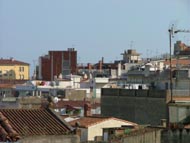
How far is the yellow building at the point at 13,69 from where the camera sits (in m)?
146

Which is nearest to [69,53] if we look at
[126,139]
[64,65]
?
[64,65]

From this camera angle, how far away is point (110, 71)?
119 metres

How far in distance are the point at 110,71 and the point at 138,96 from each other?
73.1 meters

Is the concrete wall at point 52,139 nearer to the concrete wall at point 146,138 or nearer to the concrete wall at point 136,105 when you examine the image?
the concrete wall at point 146,138

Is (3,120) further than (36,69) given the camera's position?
No

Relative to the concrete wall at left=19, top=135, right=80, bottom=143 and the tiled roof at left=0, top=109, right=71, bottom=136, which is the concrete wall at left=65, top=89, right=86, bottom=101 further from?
the concrete wall at left=19, top=135, right=80, bottom=143

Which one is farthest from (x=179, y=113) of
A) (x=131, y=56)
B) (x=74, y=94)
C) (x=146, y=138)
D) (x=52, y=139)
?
(x=131, y=56)

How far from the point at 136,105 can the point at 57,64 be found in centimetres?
8525

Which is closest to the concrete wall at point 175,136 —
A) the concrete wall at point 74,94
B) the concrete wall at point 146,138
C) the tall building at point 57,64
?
the concrete wall at point 146,138

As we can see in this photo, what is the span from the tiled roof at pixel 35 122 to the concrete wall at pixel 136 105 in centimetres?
1859

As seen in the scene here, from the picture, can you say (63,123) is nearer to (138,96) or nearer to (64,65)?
(138,96)

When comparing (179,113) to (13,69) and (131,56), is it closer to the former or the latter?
(131,56)

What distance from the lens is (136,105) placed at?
45969mm

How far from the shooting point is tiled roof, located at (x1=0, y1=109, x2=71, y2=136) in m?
23.3
